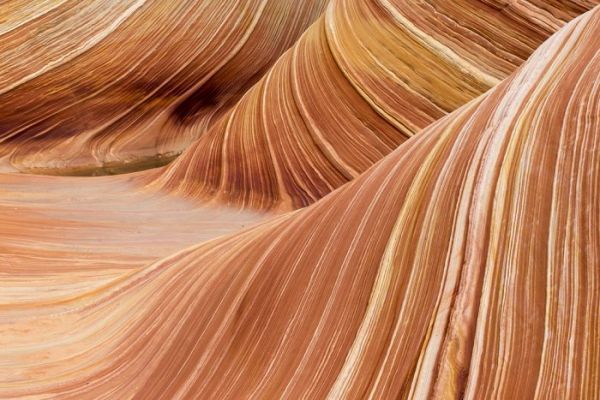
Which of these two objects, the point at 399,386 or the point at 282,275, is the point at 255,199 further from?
the point at 399,386

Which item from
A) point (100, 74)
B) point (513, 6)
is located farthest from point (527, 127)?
point (100, 74)

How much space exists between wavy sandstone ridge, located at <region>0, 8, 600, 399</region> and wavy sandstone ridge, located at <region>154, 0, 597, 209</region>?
0.41 meters

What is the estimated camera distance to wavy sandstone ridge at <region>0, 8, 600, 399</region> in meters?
0.53

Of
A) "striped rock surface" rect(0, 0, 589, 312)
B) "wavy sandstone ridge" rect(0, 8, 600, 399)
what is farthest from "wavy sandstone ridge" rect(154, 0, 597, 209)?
"wavy sandstone ridge" rect(0, 8, 600, 399)

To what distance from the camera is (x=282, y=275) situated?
2.42 feet

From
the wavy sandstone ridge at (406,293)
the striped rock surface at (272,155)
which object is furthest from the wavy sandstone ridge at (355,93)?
the wavy sandstone ridge at (406,293)

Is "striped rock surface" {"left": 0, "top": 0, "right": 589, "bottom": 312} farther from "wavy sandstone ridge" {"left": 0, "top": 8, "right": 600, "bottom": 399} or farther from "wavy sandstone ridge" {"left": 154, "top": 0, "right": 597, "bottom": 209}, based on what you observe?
"wavy sandstone ridge" {"left": 0, "top": 8, "right": 600, "bottom": 399}

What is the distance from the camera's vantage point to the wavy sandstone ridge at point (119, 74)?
1.81m

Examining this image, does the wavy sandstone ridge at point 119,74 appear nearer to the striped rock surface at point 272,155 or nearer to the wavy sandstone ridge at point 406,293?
the striped rock surface at point 272,155

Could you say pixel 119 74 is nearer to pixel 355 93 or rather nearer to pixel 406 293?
pixel 355 93

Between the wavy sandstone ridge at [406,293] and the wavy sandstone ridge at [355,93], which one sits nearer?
the wavy sandstone ridge at [406,293]

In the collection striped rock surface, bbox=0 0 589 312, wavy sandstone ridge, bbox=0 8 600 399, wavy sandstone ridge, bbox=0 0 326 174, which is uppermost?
wavy sandstone ridge, bbox=0 0 326 174

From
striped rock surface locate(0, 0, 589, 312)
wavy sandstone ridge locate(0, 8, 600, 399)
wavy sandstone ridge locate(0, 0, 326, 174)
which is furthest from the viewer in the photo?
wavy sandstone ridge locate(0, 0, 326, 174)

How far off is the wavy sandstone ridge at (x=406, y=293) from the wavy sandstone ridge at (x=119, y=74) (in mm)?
1040
